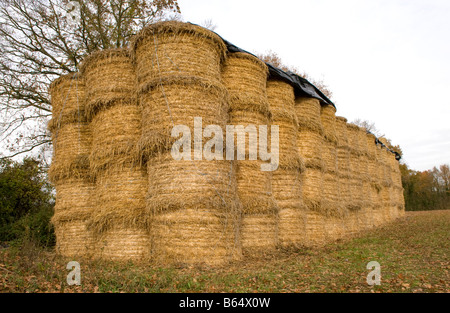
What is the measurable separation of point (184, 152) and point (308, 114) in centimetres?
535

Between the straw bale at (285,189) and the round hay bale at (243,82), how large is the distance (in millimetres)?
1742

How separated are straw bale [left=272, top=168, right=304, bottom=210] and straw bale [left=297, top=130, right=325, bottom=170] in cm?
129

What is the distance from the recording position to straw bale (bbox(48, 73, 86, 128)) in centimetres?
847

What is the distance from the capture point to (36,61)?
1309 cm

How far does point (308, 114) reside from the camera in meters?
10.6

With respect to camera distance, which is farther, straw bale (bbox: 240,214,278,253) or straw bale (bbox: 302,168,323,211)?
straw bale (bbox: 302,168,323,211)

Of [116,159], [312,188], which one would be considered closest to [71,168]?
[116,159]

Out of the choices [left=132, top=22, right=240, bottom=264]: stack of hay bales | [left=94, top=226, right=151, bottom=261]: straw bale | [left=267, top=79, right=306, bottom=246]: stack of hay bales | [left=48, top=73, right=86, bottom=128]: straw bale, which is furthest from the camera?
[left=267, top=79, right=306, bottom=246]: stack of hay bales

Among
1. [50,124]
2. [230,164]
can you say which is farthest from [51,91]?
[230,164]

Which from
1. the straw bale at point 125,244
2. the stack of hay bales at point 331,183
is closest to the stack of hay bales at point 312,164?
the stack of hay bales at point 331,183

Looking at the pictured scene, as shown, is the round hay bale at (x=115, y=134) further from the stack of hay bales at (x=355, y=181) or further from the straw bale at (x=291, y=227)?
the stack of hay bales at (x=355, y=181)

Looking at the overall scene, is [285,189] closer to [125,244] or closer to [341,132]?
[125,244]

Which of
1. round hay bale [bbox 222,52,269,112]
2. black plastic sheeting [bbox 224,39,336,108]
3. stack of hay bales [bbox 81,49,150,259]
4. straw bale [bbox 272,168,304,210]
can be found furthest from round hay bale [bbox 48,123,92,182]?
straw bale [bbox 272,168,304,210]

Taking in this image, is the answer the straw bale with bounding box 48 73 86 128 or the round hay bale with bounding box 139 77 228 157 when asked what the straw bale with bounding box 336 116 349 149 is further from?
the straw bale with bounding box 48 73 86 128
